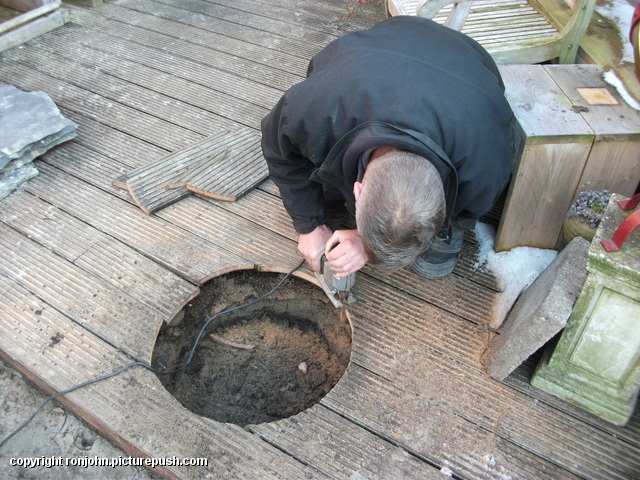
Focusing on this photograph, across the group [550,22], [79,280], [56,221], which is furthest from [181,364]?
[550,22]

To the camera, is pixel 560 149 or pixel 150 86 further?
pixel 150 86

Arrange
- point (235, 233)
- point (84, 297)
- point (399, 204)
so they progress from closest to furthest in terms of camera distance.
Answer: point (399, 204) → point (84, 297) → point (235, 233)

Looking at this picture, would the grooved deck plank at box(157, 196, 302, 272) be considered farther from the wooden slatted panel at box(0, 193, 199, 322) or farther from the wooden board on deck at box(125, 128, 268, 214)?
the wooden slatted panel at box(0, 193, 199, 322)

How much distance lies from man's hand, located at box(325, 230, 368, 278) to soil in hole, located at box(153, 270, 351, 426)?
410 millimetres

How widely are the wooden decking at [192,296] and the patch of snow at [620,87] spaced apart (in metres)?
0.81

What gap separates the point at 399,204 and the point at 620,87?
1426 millimetres

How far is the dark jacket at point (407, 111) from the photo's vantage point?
1.49 metres

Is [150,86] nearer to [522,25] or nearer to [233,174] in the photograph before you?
[233,174]

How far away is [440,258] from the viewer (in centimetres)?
206

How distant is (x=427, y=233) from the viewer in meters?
1.34

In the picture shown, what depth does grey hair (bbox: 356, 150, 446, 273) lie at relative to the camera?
1.30 meters

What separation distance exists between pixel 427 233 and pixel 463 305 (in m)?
0.81

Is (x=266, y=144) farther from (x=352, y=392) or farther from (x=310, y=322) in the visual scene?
(x=352, y=392)

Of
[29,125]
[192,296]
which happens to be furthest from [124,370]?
[29,125]
